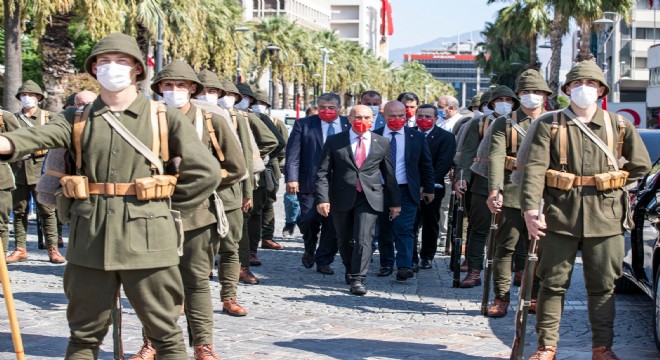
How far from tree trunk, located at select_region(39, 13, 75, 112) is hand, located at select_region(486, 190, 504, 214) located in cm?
1841

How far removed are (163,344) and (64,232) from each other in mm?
10139

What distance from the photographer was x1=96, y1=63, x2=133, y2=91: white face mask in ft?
17.6

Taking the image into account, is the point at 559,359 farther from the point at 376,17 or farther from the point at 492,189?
the point at 376,17

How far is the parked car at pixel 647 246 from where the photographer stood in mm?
7590

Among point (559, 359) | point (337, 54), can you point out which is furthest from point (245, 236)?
point (337, 54)

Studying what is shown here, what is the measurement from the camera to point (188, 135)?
221 inches

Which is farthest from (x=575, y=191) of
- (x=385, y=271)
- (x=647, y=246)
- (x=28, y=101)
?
(x=28, y=101)

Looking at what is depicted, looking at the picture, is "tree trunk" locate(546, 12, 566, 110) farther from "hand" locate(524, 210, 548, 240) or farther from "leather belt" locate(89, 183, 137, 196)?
"leather belt" locate(89, 183, 137, 196)

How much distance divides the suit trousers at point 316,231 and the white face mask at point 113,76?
621 cm

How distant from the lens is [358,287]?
1038cm

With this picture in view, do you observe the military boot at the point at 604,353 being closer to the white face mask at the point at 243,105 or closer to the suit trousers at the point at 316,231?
the suit trousers at the point at 316,231

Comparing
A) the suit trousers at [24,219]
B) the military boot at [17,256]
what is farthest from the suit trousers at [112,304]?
the suit trousers at [24,219]

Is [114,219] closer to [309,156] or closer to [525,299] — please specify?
[525,299]

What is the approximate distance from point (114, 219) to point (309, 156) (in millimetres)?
6976
